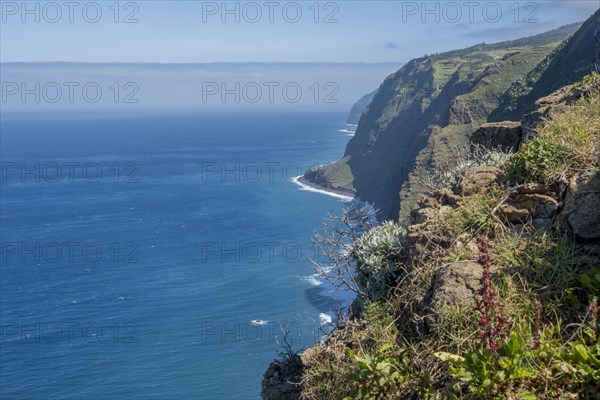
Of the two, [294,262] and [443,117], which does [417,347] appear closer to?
[294,262]

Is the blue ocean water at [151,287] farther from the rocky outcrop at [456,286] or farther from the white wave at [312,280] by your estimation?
the rocky outcrop at [456,286]

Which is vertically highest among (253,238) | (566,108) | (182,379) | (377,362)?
(566,108)

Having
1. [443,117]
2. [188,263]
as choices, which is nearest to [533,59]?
[443,117]

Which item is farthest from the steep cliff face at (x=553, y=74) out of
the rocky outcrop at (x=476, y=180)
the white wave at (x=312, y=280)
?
the rocky outcrop at (x=476, y=180)

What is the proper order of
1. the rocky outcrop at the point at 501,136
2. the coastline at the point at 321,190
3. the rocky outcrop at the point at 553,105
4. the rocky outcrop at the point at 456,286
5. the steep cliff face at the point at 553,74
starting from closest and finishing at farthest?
the rocky outcrop at the point at 456,286 < the rocky outcrop at the point at 553,105 < the rocky outcrop at the point at 501,136 < the steep cliff face at the point at 553,74 < the coastline at the point at 321,190

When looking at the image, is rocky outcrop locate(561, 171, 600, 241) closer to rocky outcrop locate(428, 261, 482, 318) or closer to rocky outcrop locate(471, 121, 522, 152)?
rocky outcrop locate(428, 261, 482, 318)

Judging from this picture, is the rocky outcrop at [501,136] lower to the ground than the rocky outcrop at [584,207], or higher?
higher
